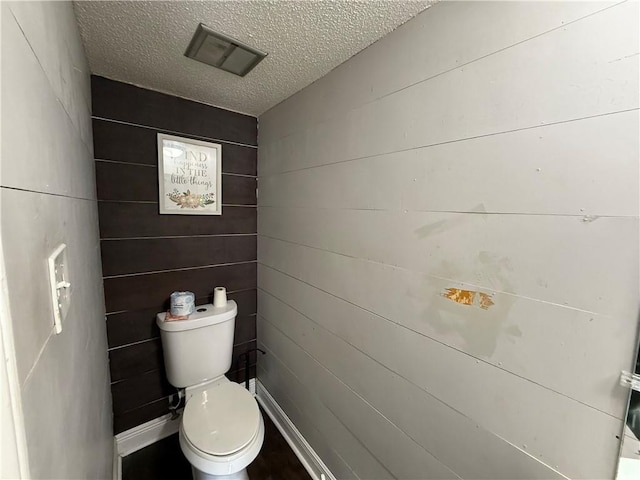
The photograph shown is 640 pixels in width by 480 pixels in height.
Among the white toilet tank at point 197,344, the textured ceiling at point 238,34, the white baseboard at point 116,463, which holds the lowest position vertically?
the white baseboard at point 116,463

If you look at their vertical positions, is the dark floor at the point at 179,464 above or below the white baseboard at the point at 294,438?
below

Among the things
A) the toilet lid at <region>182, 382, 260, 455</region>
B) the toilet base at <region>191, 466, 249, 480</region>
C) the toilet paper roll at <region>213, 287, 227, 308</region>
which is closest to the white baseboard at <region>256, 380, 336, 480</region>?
the toilet base at <region>191, 466, 249, 480</region>

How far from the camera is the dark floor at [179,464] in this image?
4.91ft

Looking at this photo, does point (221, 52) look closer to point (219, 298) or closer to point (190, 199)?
point (190, 199)

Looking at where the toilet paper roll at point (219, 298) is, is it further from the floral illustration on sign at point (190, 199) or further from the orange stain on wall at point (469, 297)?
the orange stain on wall at point (469, 297)

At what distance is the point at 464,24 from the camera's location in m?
0.81

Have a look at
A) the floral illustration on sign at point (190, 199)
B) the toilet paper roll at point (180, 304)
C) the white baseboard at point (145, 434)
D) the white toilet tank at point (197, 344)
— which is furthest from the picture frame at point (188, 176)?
the white baseboard at point (145, 434)

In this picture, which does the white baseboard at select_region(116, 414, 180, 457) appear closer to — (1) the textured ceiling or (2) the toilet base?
(2) the toilet base

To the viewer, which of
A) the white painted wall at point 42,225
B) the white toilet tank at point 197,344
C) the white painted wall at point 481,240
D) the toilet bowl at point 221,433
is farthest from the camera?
the white toilet tank at point 197,344

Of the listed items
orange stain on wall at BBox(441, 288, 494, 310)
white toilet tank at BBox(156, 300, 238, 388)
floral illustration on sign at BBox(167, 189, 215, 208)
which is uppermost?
floral illustration on sign at BBox(167, 189, 215, 208)

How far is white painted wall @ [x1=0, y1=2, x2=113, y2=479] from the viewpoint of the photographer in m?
0.35

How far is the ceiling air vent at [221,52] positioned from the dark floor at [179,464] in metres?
2.18

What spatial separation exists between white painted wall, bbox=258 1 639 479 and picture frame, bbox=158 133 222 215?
29.4 inches

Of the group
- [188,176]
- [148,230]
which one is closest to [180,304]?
[148,230]
